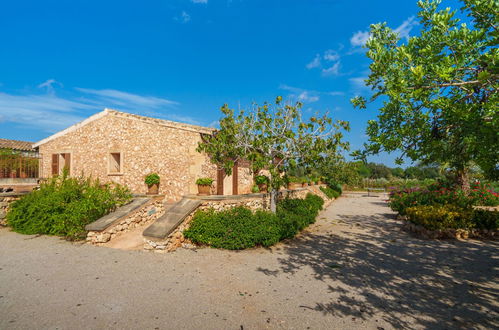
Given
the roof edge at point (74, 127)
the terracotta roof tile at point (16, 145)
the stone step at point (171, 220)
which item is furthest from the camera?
the terracotta roof tile at point (16, 145)

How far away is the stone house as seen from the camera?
12672 mm

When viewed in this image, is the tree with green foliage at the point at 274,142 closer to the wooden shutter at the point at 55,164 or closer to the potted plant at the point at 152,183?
the potted plant at the point at 152,183

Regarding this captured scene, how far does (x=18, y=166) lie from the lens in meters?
14.3

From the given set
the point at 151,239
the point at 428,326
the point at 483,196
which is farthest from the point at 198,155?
the point at 483,196

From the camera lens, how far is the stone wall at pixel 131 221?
870 centimetres

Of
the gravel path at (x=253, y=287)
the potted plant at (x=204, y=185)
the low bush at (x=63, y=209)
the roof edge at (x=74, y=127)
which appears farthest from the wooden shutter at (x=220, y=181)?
the roof edge at (x=74, y=127)

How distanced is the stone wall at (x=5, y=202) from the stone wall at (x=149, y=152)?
340cm

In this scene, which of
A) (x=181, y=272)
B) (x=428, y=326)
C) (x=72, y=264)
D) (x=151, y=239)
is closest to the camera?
(x=428, y=326)

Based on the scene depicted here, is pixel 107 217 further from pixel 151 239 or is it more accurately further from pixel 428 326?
pixel 428 326

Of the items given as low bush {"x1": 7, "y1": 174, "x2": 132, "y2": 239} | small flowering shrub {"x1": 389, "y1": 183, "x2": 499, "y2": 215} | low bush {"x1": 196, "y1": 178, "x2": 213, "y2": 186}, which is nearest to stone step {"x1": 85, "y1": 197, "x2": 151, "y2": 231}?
low bush {"x1": 7, "y1": 174, "x2": 132, "y2": 239}

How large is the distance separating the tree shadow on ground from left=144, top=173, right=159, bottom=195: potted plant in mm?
6971

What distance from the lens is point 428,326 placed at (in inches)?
159

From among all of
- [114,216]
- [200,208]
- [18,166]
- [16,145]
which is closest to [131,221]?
[114,216]

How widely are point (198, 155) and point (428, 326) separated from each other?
1043 centimetres
